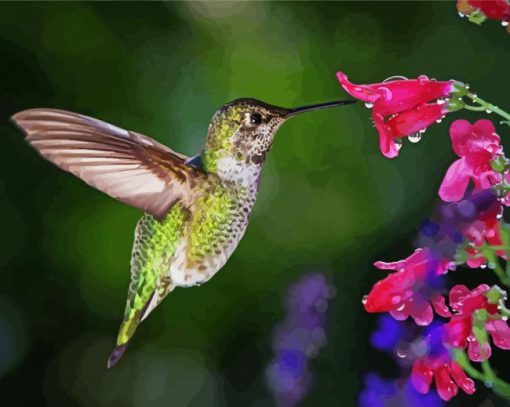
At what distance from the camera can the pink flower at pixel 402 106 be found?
2.68ft

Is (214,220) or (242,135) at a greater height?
(242,135)

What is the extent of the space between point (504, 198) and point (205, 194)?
54 centimetres

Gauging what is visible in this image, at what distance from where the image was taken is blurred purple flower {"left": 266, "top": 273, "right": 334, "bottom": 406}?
1821mm

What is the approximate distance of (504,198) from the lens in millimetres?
719

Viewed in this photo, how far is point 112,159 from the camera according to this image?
1.10 metres

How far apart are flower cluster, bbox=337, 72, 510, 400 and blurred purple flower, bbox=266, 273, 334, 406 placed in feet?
3.12

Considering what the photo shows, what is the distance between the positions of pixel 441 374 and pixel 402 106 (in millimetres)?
281

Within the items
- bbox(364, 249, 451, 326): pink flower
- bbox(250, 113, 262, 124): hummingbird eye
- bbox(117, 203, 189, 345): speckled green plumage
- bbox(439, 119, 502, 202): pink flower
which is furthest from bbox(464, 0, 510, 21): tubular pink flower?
bbox(117, 203, 189, 345): speckled green plumage

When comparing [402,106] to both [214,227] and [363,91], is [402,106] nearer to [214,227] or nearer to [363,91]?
[363,91]

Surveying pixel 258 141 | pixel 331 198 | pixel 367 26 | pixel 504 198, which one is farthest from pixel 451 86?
pixel 367 26

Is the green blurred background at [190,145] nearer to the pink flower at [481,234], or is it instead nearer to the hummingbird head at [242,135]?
the hummingbird head at [242,135]

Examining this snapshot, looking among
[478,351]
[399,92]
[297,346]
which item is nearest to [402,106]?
[399,92]

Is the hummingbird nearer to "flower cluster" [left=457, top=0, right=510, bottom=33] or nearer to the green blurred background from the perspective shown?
"flower cluster" [left=457, top=0, right=510, bottom=33]

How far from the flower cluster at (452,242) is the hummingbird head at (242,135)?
0.30 meters
